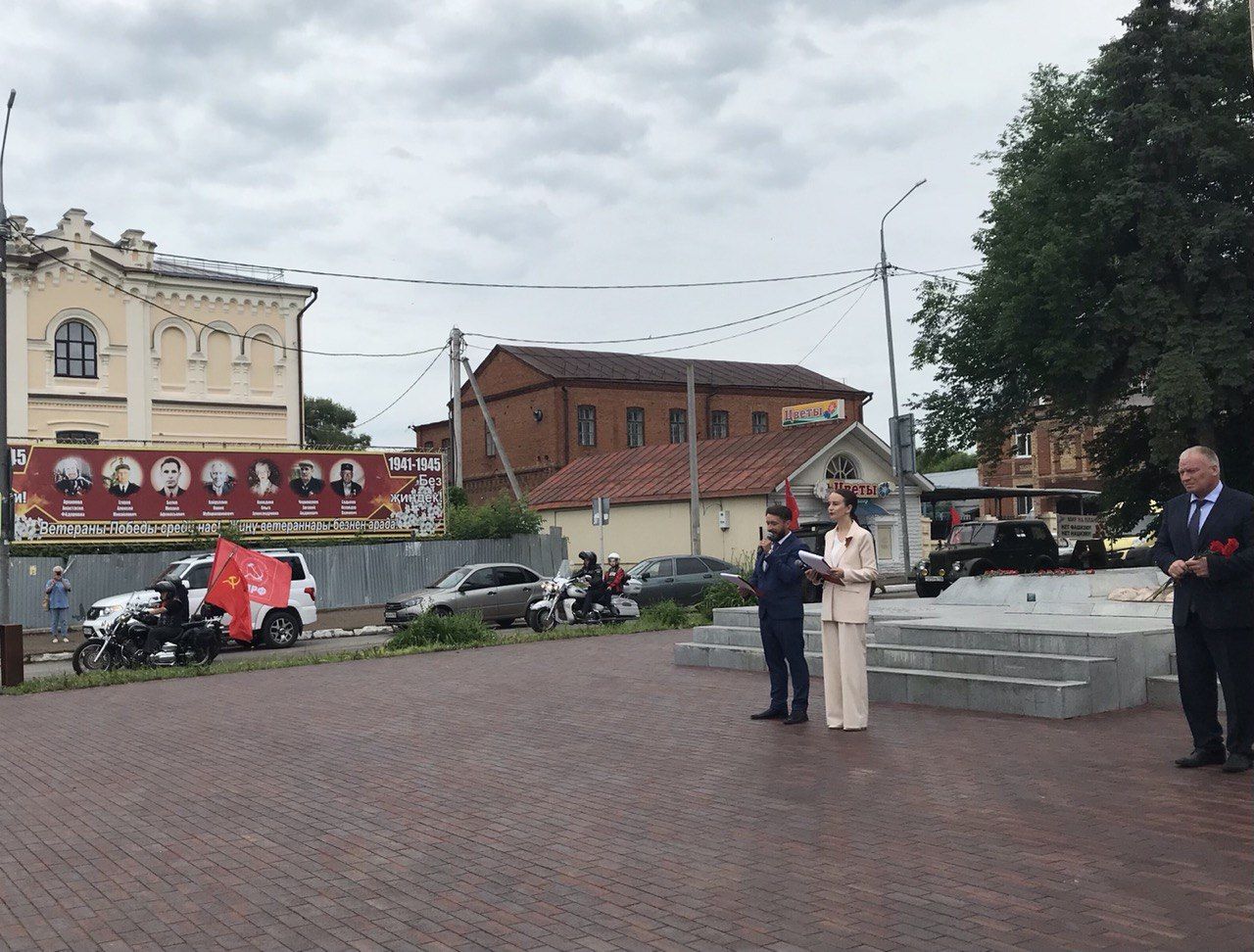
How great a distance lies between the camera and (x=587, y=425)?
194 feet

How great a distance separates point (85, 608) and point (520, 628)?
10.7 meters

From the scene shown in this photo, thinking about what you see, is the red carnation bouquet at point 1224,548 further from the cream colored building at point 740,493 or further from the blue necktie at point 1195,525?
the cream colored building at point 740,493

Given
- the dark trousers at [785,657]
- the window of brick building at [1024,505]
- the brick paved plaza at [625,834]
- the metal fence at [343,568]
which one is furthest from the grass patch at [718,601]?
the window of brick building at [1024,505]

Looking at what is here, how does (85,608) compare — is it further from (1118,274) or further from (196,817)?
(1118,274)

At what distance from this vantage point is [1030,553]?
29.5m

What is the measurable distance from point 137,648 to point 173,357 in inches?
977

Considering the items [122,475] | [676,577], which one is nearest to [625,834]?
[676,577]

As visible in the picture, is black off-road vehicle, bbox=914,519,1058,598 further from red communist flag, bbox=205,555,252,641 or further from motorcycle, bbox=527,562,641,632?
red communist flag, bbox=205,555,252,641

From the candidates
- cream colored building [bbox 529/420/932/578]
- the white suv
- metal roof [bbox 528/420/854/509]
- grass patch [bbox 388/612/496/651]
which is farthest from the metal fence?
grass patch [bbox 388/612/496/651]

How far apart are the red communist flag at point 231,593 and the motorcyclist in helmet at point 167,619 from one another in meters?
0.71

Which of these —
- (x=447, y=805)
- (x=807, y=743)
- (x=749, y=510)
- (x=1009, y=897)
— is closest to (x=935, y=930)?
(x=1009, y=897)

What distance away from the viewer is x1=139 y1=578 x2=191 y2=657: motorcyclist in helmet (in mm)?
17844

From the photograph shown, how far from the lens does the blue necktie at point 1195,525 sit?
7.60 m

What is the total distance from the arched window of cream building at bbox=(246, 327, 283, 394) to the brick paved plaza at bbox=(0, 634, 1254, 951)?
31836 millimetres
